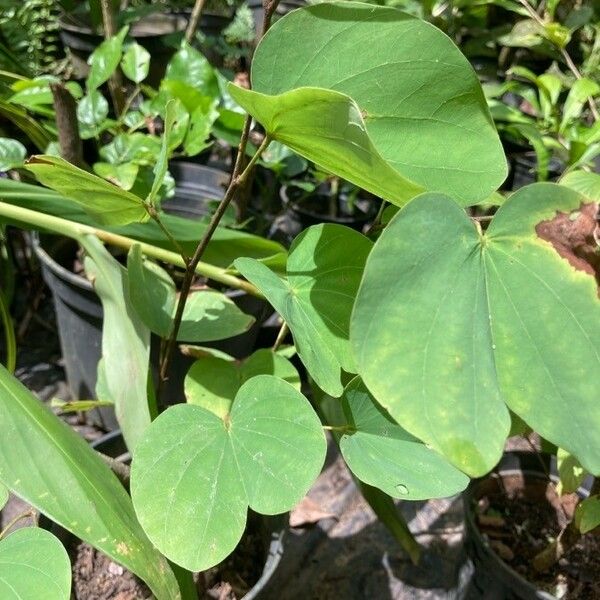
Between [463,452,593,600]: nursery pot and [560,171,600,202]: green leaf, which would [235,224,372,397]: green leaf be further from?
[463,452,593,600]: nursery pot

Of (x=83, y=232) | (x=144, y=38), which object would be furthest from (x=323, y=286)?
(x=144, y=38)

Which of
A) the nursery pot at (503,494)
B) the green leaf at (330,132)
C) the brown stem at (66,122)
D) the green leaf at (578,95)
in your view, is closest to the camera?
the green leaf at (330,132)

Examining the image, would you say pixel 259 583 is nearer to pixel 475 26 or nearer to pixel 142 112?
pixel 142 112

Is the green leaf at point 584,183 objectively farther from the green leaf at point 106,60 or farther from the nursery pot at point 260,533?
the green leaf at point 106,60

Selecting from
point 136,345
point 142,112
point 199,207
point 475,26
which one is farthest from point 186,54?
point 475,26

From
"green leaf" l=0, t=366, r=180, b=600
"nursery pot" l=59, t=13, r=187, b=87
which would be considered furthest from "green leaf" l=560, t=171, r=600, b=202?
"nursery pot" l=59, t=13, r=187, b=87

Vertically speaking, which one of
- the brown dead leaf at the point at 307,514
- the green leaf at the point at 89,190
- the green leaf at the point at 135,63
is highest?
the green leaf at the point at 89,190

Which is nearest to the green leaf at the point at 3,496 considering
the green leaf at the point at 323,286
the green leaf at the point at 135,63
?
the green leaf at the point at 323,286
